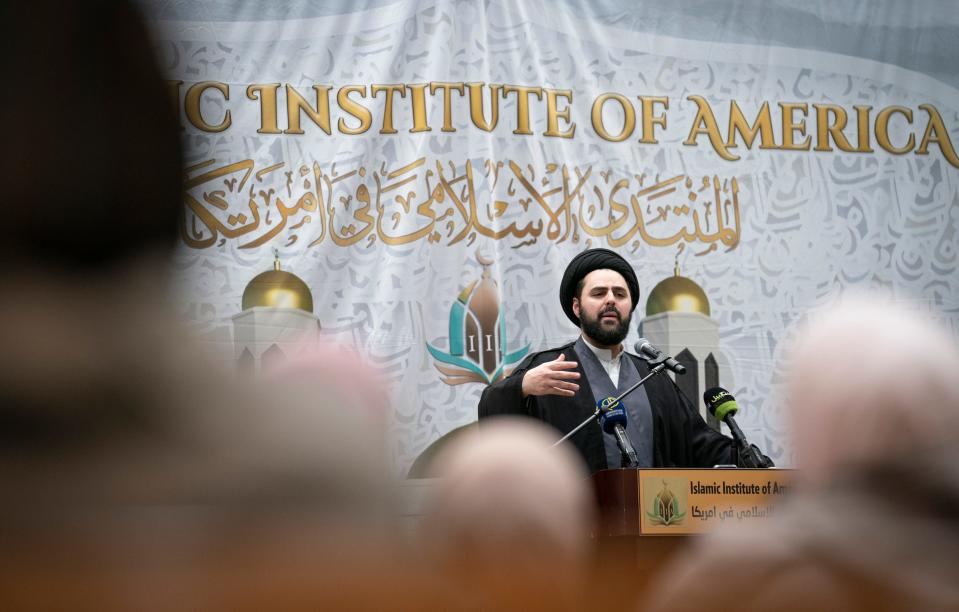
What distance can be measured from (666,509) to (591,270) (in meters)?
1.52

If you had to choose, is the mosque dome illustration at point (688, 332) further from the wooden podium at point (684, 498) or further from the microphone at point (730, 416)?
the wooden podium at point (684, 498)

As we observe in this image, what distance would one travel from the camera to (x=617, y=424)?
307cm

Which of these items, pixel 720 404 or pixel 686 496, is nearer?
pixel 686 496

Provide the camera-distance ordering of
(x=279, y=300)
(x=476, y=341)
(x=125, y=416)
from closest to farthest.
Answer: (x=125, y=416)
(x=279, y=300)
(x=476, y=341)

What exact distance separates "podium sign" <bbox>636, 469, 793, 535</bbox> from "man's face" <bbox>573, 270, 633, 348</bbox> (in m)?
1.22

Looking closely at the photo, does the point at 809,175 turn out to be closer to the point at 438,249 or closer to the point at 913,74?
the point at 913,74

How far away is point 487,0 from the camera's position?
4680 mm

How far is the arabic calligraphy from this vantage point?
447 centimetres

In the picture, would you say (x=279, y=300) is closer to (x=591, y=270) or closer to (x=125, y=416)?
(x=591, y=270)

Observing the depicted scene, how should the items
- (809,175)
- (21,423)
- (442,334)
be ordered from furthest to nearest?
(809,175)
(442,334)
(21,423)

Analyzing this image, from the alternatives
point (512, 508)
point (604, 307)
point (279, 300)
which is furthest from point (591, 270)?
point (512, 508)

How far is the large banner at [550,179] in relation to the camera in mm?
4469

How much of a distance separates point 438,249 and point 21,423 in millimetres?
4242

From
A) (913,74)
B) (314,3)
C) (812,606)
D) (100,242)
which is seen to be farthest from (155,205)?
→ (913,74)
